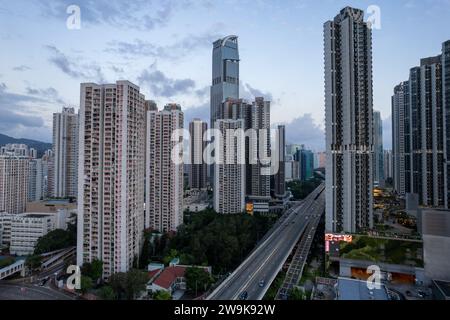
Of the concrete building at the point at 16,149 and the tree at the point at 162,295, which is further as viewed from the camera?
the concrete building at the point at 16,149

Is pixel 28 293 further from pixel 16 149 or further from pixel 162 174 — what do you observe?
pixel 16 149

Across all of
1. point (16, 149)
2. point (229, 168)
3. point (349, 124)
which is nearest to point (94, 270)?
point (349, 124)

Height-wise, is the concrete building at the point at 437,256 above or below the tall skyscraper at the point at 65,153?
below

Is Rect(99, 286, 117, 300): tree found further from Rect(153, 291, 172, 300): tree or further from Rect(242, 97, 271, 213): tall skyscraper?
Rect(242, 97, 271, 213): tall skyscraper

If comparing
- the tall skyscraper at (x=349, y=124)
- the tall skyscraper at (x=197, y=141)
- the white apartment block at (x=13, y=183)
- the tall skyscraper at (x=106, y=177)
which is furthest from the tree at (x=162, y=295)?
the white apartment block at (x=13, y=183)

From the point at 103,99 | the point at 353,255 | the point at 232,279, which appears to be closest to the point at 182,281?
the point at 232,279

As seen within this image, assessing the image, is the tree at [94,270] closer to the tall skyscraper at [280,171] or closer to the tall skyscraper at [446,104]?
the tall skyscraper at [446,104]
